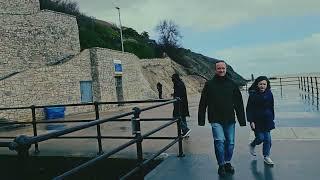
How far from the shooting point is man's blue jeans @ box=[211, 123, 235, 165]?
6.98 metres

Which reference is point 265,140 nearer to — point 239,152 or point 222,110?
point 222,110

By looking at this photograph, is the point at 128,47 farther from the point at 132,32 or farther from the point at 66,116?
the point at 66,116

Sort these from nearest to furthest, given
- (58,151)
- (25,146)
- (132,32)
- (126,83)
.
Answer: (25,146), (58,151), (126,83), (132,32)

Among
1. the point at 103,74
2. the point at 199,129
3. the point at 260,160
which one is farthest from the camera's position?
the point at 103,74

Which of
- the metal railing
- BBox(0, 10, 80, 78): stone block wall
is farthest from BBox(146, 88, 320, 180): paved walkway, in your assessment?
BBox(0, 10, 80, 78): stone block wall

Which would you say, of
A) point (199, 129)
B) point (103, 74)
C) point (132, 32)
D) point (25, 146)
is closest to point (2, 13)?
point (103, 74)

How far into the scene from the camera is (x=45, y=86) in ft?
83.4

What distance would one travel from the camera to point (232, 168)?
711cm

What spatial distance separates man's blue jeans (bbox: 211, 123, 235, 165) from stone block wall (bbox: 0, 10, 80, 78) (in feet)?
80.9

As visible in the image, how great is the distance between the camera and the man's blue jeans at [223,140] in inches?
275

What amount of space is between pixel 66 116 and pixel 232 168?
65.3 ft

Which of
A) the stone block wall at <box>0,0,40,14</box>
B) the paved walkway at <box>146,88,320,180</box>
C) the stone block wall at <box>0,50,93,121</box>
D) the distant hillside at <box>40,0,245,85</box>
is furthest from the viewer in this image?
the distant hillside at <box>40,0,245,85</box>

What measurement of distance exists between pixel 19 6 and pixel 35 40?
135 inches

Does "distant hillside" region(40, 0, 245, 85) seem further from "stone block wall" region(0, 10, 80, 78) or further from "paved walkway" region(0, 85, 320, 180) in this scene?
"paved walkway" region(0, 85, 320, 180)
